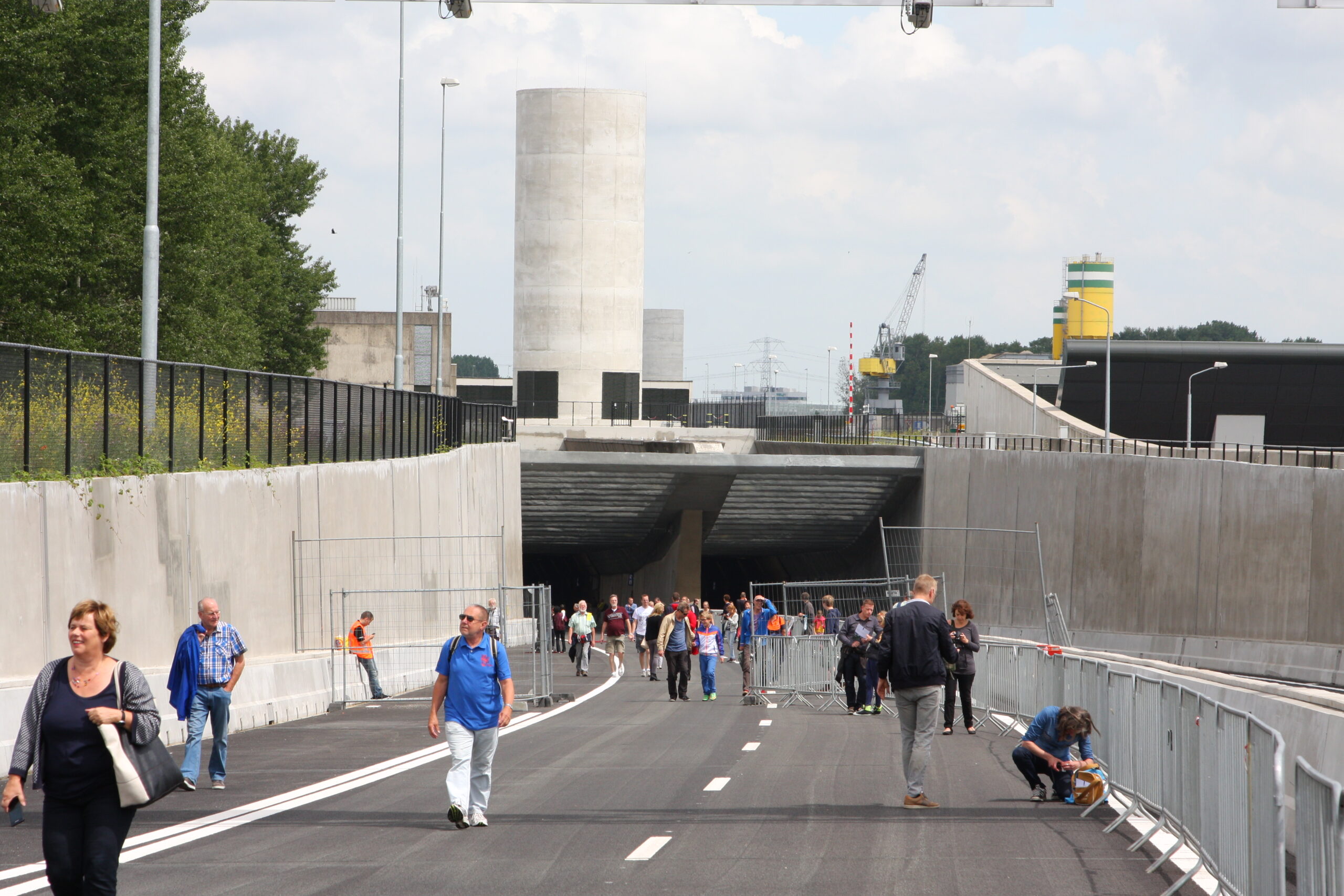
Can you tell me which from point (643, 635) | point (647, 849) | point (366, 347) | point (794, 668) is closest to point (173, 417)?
point (794, 668)

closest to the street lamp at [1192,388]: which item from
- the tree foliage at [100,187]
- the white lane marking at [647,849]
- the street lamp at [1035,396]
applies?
the street lamp at [1035,396]

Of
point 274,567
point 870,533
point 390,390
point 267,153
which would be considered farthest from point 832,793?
point 267,153

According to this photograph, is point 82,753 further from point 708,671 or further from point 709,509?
point 709,509

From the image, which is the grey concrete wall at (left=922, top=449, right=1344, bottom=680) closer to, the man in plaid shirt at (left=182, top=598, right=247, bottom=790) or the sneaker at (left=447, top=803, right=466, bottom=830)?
the man in plaid shirt at (left=182, top=598, right=247, bottom=790)

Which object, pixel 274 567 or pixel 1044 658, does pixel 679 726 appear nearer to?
pixel 1044 658

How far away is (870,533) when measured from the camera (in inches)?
2331

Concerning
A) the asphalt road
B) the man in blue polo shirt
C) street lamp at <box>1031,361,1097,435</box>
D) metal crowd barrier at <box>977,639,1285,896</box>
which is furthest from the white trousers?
street lamp at <box>1031,361,1097,435</box>

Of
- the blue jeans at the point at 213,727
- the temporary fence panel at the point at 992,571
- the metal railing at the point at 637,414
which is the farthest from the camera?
the metal railing at the point at 637,414

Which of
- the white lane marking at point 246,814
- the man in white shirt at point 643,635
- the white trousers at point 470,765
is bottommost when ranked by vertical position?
the man in white shirt at point 643,635

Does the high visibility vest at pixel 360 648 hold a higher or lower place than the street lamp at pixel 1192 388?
lower

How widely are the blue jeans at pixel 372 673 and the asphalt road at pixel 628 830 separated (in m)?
5.86

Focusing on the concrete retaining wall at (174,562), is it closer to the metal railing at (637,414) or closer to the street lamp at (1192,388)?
the metal railing at (637,414)

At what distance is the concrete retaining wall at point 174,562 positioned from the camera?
55.5ft

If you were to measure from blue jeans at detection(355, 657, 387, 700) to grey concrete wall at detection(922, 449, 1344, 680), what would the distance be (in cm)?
2057
